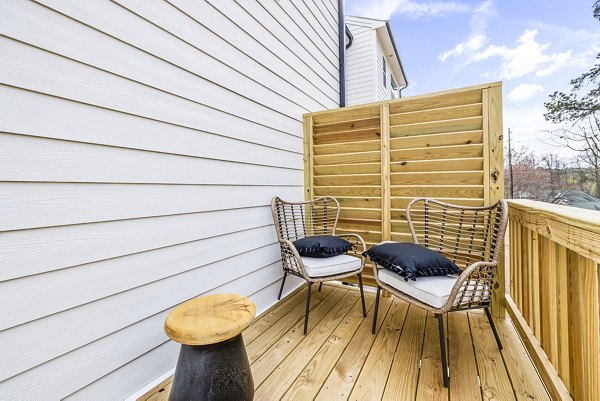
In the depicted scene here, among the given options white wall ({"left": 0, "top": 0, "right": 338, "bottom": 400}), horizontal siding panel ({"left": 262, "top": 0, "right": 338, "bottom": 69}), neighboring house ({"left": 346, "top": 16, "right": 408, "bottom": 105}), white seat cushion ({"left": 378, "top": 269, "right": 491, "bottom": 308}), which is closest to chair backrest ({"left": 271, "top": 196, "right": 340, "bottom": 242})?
white wall ({"left": 0, "top": 0, "right": 338, "bottom": 400})

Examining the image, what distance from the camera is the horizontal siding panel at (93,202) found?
1018 millimetres

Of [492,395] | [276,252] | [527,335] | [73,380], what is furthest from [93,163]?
[527,335]

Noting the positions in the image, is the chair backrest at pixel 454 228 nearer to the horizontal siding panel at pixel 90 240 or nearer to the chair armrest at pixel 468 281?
the chair armrest at pixel 468 281

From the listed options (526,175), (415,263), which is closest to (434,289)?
(415,263)

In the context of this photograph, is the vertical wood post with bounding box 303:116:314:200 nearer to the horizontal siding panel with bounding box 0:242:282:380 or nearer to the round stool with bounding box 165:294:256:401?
the horizontal siding panel with bounding box 0:242:282:380

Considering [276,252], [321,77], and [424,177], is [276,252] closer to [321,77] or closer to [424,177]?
[424,177]

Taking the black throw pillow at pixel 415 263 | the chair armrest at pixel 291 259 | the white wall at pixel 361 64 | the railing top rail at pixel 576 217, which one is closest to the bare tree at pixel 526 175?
the white wall at pixel 361 64

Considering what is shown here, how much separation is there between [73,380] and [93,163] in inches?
38.0

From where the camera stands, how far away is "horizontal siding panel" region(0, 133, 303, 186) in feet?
3.35

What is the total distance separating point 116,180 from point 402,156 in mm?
2293

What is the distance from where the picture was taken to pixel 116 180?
1.33 meters

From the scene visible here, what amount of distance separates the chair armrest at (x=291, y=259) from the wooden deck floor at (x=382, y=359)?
0.41 m

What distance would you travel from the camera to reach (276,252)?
2602mm

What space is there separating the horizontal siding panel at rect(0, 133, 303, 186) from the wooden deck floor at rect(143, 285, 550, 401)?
47.4 inches
